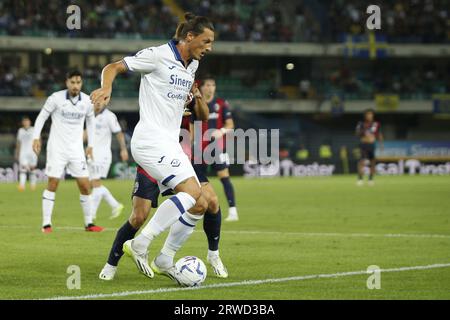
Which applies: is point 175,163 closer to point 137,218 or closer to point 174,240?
point 174,240

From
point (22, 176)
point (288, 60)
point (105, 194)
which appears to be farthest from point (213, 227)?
point (288, 60)

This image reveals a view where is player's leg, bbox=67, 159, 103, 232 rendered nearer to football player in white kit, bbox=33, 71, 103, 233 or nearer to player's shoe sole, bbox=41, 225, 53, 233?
football player in white kit, bbox=33, 71, 103, 233

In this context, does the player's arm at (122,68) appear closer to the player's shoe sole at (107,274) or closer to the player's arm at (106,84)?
the player's arm at (106,84)

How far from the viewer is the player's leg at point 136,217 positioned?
9.58m

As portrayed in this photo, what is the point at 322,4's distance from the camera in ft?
188

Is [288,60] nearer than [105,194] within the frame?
No

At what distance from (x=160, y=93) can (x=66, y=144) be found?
6.83 metres

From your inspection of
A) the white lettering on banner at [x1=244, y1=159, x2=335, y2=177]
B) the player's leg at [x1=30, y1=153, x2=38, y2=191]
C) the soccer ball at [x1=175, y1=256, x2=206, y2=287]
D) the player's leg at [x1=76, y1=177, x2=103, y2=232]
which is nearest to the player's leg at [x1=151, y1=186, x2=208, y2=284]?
the soccer ball at [x1=175, y1=256, x2=206, y2=287]

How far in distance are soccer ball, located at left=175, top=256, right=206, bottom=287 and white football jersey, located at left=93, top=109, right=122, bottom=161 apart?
10678 millimetres

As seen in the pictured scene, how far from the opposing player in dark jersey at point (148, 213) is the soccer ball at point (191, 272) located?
357mm

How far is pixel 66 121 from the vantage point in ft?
51.1

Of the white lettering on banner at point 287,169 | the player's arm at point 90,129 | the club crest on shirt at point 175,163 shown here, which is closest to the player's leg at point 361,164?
the white lettering on banner at point 287,169

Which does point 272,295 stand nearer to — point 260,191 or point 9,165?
point 260,191
